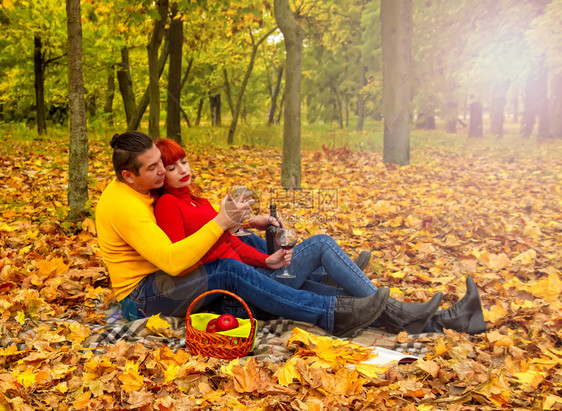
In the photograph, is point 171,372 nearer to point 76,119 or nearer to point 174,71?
point 76,119

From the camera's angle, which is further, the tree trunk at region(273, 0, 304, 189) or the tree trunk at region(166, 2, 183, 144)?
the tree trunk at region(166, 2, 183, 144)

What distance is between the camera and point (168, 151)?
9.91 feet

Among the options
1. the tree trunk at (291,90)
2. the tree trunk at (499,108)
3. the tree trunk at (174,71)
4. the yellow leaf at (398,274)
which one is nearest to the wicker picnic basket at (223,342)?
the yellow leaf at (398,274)

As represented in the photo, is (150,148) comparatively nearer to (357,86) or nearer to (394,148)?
(394,148)

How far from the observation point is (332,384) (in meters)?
2.39

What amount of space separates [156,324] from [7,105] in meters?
22.3

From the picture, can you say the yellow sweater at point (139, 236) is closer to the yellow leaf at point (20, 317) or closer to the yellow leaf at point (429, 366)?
the yellow leaf at point (20, 317)

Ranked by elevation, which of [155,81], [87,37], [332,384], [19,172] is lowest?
[332,384]

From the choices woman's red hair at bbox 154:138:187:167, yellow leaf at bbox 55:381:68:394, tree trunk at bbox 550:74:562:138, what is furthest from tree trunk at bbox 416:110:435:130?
yellow leaf at bbox 55:381:68:394

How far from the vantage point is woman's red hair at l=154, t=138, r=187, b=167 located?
302cm

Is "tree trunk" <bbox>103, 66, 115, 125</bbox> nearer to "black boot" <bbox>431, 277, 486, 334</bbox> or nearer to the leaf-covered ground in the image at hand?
the leaf-covered ground

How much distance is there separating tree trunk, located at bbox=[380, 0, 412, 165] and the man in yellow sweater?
820 cm

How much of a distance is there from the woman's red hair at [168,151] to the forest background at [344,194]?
1.22m

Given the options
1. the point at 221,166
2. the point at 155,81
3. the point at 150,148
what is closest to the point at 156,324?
the point at 150,148
